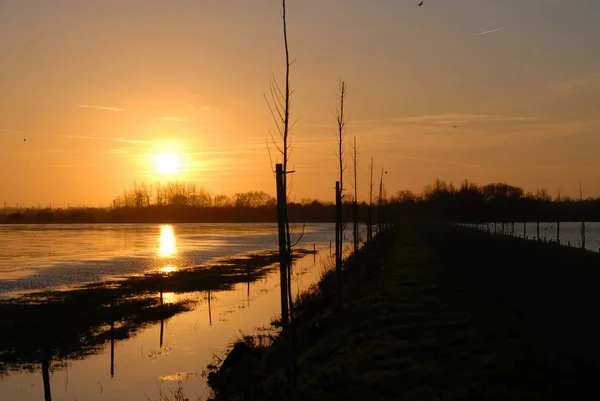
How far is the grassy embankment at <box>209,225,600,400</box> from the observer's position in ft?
41.5

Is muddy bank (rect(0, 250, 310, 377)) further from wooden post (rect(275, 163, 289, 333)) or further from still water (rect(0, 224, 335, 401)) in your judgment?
wooden post (rect(275, 163, 289, 333))

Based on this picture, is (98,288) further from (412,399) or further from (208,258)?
(412,399)

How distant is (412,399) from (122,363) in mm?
16129

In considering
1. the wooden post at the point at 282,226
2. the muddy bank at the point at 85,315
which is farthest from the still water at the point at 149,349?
the wooden post at the point at 282,226

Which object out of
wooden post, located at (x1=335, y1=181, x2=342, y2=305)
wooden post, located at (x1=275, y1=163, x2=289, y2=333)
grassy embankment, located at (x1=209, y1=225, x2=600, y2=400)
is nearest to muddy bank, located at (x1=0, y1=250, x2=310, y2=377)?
grassy embankment, located at (x1=209, y1=225, x2=600, y2=400)

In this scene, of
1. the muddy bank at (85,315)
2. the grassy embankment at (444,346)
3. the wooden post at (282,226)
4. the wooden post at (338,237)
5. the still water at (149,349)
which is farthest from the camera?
the muddy bank at (85,315)

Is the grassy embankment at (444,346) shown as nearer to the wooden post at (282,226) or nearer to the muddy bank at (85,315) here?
the wooden post at (282,226)

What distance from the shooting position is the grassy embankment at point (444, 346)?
12.7 meters

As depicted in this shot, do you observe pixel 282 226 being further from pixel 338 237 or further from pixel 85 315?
pixel 85 315

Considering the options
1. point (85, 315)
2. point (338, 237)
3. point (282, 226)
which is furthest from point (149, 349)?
point (282, 226)

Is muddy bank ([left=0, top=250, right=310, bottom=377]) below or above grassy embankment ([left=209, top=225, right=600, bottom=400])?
below

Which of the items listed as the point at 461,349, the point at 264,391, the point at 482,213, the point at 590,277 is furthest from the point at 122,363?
the point at 482,213

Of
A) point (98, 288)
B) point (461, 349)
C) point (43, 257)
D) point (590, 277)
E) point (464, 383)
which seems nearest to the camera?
point (464, 383)

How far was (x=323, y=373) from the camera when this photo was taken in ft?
50.9
